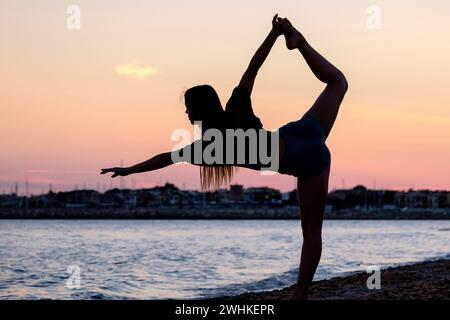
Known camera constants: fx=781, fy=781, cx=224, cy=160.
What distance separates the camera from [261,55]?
14.9 ft

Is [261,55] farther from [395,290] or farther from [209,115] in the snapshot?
[395,290]

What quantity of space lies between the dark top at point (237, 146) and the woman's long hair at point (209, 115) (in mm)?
36

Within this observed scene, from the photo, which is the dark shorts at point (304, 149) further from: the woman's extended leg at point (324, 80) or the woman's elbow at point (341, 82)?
the woman's elbow at point (341, 82)

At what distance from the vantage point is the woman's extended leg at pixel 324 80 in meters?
4.30

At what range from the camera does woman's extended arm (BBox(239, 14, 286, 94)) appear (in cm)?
445

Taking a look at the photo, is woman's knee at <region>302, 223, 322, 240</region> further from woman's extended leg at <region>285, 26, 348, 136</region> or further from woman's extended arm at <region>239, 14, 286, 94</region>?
woman's extended arm at <region>239, 14, 286, 94</region>

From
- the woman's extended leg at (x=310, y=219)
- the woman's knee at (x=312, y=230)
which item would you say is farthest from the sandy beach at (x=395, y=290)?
the woman's knee at (x=312, y=230)

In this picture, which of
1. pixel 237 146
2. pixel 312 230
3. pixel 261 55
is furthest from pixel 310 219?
pixel 261 55

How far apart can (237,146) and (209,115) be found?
25 cm

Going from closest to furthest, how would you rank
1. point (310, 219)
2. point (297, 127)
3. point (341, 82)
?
1. point (297, 127)
2. point (341, 82)
3. point (310, 219)

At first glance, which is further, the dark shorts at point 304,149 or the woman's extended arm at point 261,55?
the woman's extended arm at point 261,55

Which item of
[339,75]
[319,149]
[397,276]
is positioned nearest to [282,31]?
[339,75]
